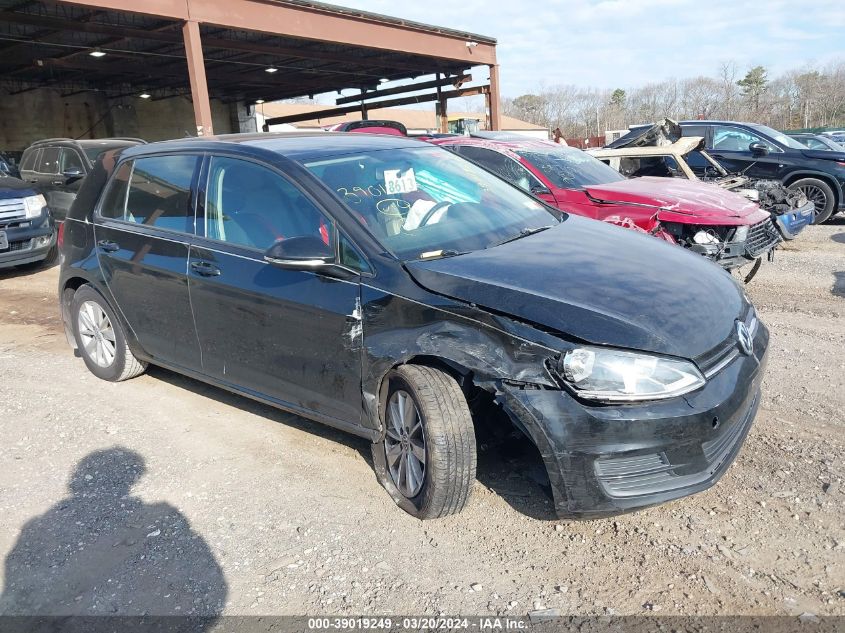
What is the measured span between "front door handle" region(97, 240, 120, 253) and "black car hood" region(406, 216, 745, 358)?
2.52 metres

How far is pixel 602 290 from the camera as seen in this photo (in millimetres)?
3006

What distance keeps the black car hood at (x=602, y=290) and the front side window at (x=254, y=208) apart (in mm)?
731

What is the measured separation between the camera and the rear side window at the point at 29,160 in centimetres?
1184

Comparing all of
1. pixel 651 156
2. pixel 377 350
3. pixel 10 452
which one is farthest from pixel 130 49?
pixel 377 350

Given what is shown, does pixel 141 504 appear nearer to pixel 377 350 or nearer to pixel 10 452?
pixel 10 452

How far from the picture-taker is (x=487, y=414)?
10.7ft

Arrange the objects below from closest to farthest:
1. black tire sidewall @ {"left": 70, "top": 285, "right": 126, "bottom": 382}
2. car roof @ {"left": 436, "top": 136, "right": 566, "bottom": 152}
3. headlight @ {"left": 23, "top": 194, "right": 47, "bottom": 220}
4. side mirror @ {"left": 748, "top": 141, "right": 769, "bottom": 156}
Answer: black tire sidewall @ {"left": 70, "top": 285, "right": 126, "bottom": 382}
car roof @ {"left": 436, "top": 136, "right": 566, "bottom": 152}
headlight @ {"left": 23, "top": 194, "right": 47, "bottom": 220}
side mirror @ {"left": 748, "top": 141, "right": 769, "bottom": 156}

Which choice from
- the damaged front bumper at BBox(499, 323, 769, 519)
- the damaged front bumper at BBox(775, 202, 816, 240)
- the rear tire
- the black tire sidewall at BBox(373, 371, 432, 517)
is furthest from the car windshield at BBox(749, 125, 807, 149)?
the black tire sidewall at BBox(373, 371, 432, 517)

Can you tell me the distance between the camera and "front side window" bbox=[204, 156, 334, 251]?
3.59 meters

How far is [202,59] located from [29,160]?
11.4 ft

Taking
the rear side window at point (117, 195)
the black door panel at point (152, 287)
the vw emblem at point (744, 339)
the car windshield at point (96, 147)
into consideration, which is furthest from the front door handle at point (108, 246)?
the car windshield at point (96, 147)

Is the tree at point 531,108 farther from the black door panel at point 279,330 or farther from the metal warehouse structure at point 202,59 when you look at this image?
the black door panel at point 279,330

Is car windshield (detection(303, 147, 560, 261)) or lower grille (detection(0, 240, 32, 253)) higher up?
car windshield (detection(303, 147, 560, 261))

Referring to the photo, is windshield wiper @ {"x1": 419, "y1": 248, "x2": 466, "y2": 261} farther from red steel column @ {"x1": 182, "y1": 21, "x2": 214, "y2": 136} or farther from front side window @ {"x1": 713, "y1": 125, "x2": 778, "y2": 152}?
→ red steel column @ {"x1": 182, "y1": 21, "x2": 214, "y2": 136}
